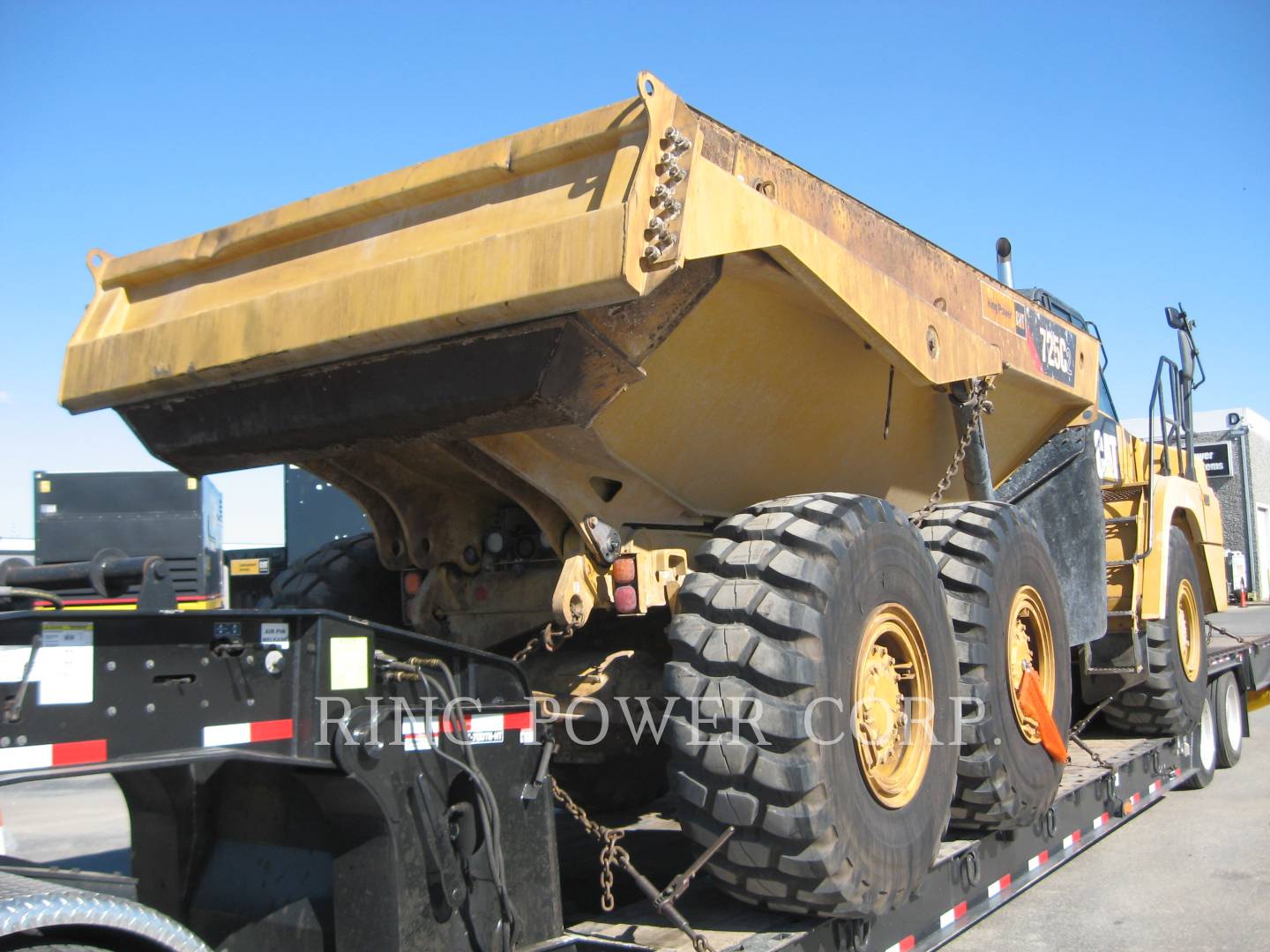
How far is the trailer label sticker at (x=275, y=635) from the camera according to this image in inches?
117

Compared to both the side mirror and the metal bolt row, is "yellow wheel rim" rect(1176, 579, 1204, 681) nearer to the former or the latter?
the side mirror

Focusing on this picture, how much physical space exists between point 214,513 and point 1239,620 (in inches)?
768

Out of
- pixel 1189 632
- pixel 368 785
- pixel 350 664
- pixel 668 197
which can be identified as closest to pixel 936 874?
pixel 368 785

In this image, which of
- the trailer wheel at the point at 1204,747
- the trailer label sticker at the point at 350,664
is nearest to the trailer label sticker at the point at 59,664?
the trailer label sticker at the point at 350,664

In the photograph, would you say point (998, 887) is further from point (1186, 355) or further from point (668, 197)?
point (1186, 355)

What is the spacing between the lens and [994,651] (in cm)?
489

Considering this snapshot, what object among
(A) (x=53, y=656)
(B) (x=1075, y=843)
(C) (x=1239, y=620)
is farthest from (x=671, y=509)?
(C) (x=1239, y=620)

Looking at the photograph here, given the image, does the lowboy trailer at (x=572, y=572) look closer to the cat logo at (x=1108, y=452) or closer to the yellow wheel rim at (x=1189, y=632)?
the cat logo at (x=1108, y=452)

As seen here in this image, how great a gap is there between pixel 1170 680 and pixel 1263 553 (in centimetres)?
3015

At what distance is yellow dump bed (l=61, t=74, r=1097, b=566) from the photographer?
3.47 metres

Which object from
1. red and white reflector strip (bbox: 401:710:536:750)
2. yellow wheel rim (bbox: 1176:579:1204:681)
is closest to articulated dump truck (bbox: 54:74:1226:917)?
red and white reflector strip (bbox: 401:710:536:750)

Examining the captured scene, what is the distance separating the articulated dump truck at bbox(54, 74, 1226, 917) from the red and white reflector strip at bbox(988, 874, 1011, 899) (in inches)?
10.5

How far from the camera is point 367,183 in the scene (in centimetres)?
399

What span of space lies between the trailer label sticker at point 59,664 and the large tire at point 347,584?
2.71 m
